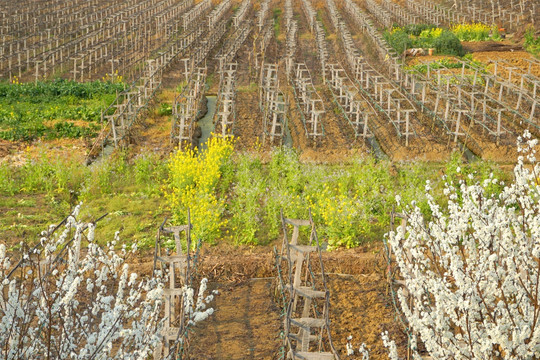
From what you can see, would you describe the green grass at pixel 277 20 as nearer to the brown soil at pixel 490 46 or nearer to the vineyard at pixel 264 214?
the vineyard at pixel 264 214

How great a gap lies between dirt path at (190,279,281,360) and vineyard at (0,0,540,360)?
30 mm

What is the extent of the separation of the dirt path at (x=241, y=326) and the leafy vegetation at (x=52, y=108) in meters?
9.81

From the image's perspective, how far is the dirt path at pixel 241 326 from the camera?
768cm

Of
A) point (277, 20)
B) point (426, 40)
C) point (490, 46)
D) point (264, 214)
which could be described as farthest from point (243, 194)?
point (277, 20)

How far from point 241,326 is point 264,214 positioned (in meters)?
3.85

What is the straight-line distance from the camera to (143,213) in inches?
462

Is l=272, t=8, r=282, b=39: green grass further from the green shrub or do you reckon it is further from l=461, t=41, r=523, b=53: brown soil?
l=461, t=41, r=523, b=53: brown soil

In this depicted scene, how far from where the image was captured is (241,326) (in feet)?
27.1

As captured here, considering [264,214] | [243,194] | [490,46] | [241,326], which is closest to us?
[241,326]

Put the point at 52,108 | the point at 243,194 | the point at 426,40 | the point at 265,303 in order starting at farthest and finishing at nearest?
the point at 426,40
the point at 52,108
the point at 243,194
the point at 265,303

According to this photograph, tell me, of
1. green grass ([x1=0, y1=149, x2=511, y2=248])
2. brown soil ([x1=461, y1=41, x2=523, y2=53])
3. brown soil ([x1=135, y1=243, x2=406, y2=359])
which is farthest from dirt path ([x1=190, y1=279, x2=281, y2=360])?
brown soil ([x1=461, y1=41, x2=523, y2=53])

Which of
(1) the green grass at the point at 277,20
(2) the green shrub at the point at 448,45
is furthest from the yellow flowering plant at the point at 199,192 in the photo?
(1) the green grass at the point at 277,20

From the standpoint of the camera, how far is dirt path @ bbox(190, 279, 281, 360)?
25.2ft

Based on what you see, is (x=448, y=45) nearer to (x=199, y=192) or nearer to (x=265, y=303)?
(x=199, y=192)
